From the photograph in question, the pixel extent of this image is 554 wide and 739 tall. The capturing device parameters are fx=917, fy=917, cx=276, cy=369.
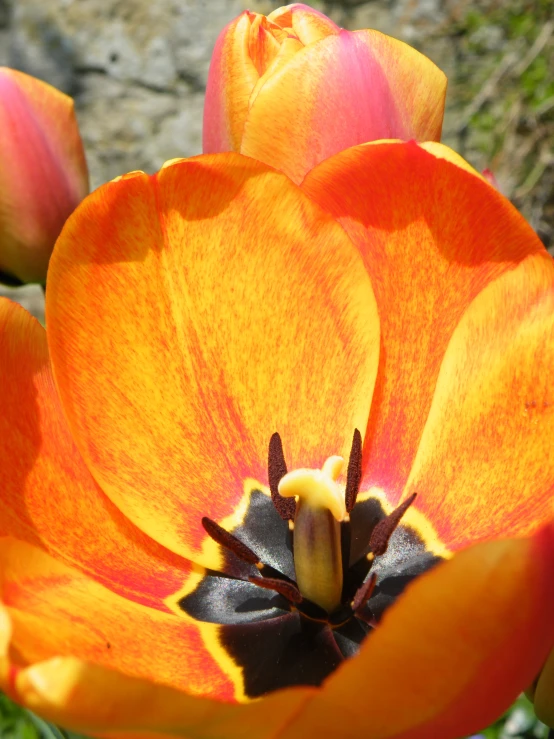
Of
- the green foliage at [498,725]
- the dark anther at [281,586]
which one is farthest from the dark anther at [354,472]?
the green foliage at [498,725]

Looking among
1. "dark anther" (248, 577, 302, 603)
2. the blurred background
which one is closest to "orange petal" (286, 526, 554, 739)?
"dark anther" (248, 577, 302, 603)

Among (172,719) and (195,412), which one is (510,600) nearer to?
(172,719)

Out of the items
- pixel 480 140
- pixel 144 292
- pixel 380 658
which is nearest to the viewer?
pixel 380 658

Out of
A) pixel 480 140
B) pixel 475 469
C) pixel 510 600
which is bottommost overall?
pixel 480 140

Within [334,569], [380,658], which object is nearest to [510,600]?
[380,658]

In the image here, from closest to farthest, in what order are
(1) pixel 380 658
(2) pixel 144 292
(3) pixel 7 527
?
(1) pixel 380 658 → (3) pixel 7 527 → (2) pixel 144 292

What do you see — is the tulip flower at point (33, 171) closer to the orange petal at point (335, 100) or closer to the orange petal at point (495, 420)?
the orange petal at point (335, 100)
